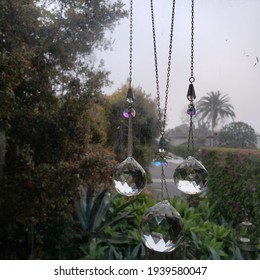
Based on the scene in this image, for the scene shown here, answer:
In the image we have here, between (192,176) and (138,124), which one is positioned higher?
(138,124)

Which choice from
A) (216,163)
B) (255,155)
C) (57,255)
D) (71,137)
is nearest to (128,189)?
(71,137)

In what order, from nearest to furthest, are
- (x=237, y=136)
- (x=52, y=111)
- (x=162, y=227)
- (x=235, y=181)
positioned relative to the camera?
(x=162, y=227) < (x=52, y=111) < (x=237, y=136) < (x=235, y=181)

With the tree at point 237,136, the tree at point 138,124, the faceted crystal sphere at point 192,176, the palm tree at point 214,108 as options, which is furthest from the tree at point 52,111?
the faceted crystal sphere at point 192,176

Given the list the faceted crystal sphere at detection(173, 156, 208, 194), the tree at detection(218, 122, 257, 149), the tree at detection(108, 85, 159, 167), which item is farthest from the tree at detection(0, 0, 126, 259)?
the faceted crystal sphere at detection(173, 156, 208, 194)

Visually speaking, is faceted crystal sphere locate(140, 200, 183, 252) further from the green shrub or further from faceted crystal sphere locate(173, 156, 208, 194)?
the green shrub

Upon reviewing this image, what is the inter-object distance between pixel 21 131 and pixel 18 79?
0.61 feet

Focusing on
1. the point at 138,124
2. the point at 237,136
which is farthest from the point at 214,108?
the point at 138,124

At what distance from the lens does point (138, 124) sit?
3.39ft

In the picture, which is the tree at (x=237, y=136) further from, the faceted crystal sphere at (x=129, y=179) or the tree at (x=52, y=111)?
the faceted crystal sphere at (x=129, y=179)

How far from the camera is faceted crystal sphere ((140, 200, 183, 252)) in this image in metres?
0.41

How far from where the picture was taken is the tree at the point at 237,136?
3.63ft

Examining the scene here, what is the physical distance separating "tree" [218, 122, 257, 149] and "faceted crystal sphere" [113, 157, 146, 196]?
0.72 meters

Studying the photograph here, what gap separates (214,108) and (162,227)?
770mm

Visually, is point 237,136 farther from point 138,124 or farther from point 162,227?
point 162,227
